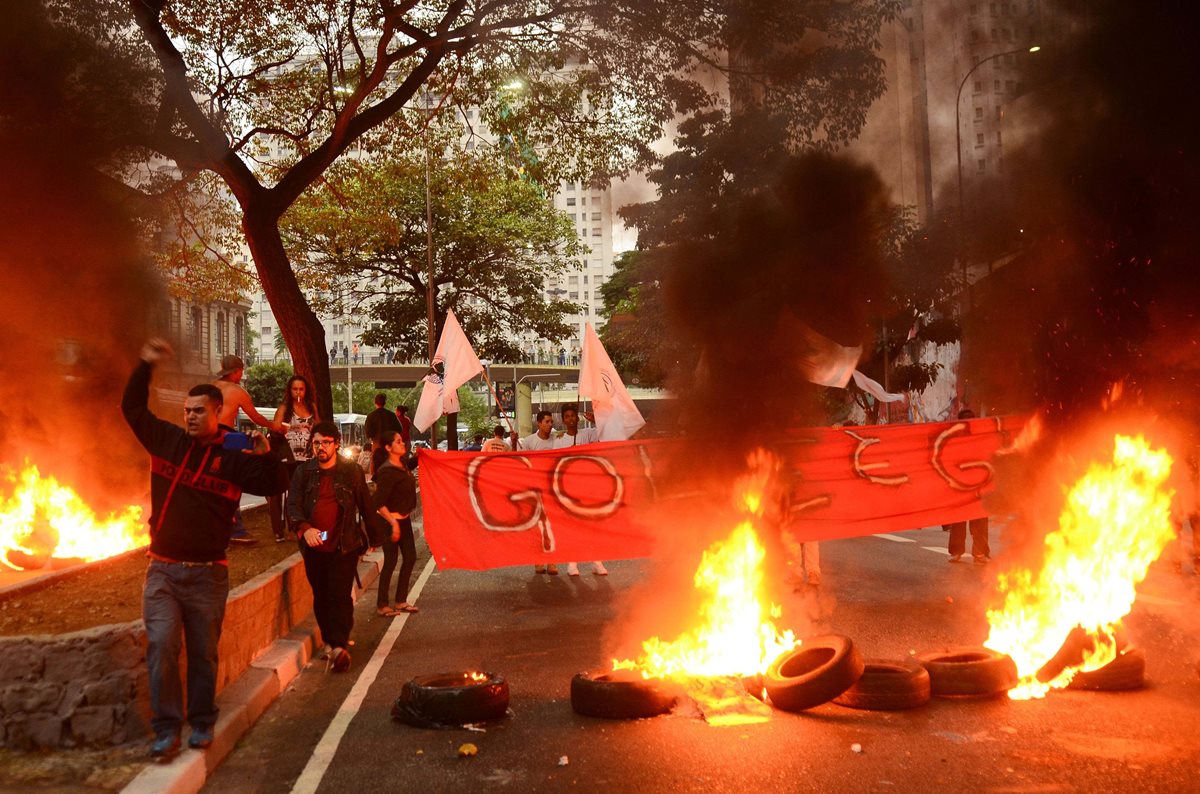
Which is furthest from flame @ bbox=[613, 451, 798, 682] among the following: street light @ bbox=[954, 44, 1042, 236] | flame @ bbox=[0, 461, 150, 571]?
flame @ bbox=[0, 461, 150, 571]

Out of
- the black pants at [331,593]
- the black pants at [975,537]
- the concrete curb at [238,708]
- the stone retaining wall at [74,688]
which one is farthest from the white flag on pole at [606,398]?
the stone retaining wall at [74,688]

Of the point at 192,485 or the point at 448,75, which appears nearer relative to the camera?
the point at 192,485

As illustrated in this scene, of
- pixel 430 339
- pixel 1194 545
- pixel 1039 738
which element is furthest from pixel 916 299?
pixel 430 339

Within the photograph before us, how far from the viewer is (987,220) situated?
29.7ft

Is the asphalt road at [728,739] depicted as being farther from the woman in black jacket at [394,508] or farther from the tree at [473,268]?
the tree at [473,268]

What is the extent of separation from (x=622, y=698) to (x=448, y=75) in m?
13.2

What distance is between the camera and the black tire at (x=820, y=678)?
17.5 feet

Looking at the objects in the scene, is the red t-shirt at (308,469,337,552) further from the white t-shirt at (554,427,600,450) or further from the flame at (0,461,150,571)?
the white t-shirt at (554,427,600,450)

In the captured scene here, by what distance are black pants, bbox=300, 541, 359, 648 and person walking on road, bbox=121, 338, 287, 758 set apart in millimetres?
1852

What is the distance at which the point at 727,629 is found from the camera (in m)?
6.25

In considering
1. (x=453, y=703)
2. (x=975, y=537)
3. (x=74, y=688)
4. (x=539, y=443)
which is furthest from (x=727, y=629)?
(x=975, y=537)

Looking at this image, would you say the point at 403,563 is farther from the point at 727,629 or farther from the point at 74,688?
the point at 74,688

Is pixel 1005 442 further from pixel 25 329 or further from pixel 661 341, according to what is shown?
pixel 25 329

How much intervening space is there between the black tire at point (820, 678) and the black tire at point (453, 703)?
1.47 m
